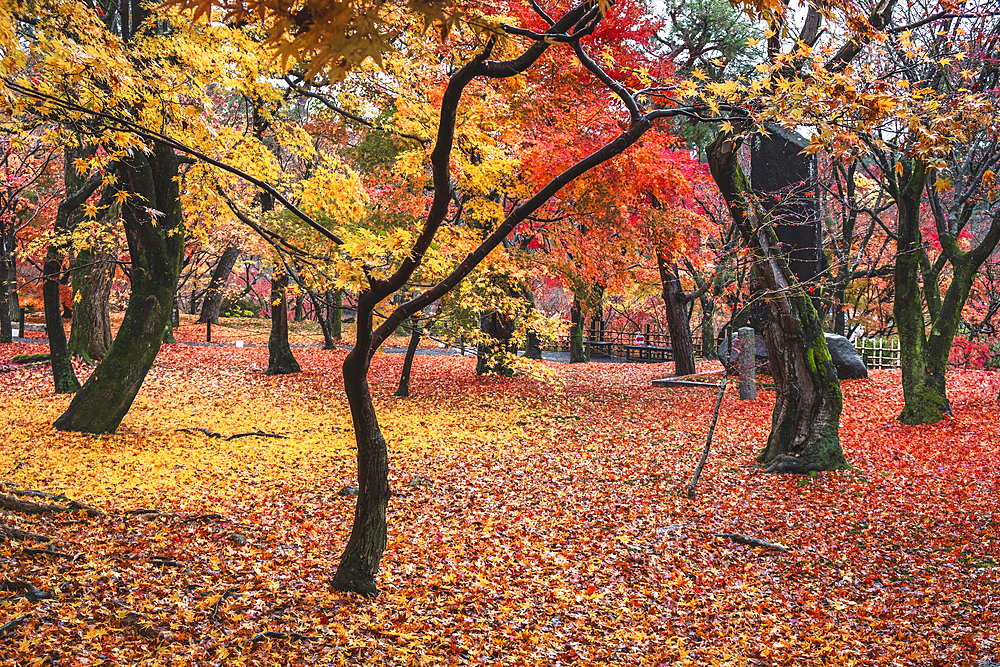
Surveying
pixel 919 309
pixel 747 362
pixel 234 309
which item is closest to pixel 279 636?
pixel 919 309

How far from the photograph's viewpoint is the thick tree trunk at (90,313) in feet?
51.9

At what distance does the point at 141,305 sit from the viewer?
363 inches

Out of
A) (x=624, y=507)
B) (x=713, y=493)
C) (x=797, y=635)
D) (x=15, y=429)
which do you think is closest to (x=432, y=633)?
(x=797, y=635)

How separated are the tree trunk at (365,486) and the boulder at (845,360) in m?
14.3

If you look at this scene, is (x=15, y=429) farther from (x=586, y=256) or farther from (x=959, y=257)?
(x=959, y=257)

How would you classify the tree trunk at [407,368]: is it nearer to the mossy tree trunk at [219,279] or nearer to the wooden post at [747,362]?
the wooden post at [747,362]

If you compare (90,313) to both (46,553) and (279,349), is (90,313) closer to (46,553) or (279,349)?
(279,349)

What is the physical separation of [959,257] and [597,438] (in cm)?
682

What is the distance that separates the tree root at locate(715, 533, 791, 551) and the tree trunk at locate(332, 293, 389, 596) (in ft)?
13.2

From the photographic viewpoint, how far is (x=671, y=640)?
16.3ft

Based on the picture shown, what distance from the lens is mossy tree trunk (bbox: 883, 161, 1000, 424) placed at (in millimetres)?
10844

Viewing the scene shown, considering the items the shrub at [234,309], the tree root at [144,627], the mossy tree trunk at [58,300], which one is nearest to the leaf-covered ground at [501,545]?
the tree root at [144,627]

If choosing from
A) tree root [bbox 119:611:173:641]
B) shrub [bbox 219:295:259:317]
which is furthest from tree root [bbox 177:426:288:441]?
shrub [bbox 219:295:259:317]

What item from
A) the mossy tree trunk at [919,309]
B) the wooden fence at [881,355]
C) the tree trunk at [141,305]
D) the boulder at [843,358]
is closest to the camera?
the tree trunk at [141,305]
